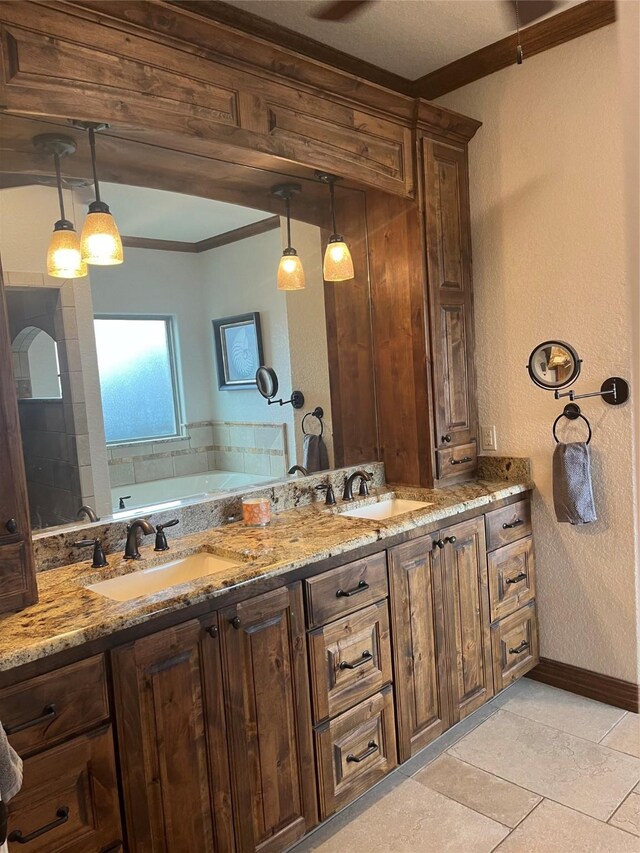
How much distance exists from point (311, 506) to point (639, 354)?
236 centimetres

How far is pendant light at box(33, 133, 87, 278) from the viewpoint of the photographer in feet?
6.60

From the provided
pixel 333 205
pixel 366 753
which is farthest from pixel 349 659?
pixel 333 205

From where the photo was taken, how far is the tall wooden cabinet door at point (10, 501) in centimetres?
162

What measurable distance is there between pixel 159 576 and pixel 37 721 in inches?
25.7

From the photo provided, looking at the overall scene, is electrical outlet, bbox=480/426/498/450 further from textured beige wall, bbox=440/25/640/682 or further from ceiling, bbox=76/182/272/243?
ceiling, bbox=76/182/272/243

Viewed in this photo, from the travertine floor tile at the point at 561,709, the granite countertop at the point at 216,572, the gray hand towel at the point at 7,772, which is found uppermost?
the granite countertop at the point at 216,572

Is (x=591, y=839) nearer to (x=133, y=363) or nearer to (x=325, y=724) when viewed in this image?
(x=325, y=724)

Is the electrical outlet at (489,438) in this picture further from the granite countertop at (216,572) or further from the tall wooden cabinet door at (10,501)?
the tall wooden cabinet door at (10,501)

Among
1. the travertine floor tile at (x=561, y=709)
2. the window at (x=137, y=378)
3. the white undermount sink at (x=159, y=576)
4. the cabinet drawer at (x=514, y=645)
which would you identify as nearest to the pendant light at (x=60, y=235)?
the window at (x=137, y=378)

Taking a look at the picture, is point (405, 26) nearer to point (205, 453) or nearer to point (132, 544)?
point (205, 453)

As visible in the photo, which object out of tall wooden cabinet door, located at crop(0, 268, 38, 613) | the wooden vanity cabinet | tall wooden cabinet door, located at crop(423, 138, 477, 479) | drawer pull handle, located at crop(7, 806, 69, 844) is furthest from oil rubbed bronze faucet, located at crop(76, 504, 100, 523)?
tall wooden cabinet door, located at crop(423, 138, 477, 479)

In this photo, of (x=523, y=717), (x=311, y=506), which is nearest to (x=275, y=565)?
(x=311, y=506)

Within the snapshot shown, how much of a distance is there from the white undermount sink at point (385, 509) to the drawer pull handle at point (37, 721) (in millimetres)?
1470

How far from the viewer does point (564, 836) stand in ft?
6.76
